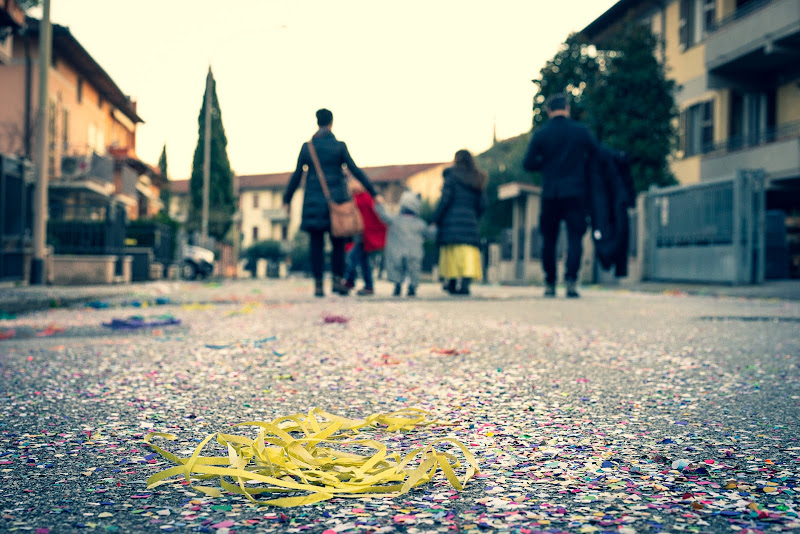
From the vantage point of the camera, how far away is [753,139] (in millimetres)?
21719

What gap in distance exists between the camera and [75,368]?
4.15 metres

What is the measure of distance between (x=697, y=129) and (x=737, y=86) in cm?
240

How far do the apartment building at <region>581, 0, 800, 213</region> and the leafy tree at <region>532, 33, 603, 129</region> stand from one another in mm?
859

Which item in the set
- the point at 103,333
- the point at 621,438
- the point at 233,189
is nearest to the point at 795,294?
the point at 103,333

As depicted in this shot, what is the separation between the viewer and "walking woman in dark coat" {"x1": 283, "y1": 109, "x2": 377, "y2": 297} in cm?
993

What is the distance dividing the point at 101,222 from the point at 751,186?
12.6 m

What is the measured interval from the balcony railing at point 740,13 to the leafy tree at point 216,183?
3297 centimetres

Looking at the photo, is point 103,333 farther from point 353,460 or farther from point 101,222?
point 101,222

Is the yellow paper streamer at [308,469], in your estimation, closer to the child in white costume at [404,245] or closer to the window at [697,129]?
the child in white costume at [404,245]

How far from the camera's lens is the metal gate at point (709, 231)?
14.5m

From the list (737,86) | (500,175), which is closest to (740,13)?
(737,86)

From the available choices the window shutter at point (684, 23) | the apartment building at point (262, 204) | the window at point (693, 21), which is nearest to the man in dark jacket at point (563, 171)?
the window at point (693, 21)

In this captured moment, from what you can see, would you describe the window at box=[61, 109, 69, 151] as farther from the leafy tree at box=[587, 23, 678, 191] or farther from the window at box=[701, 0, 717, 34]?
the window at box=[701, 0, 717, 34]

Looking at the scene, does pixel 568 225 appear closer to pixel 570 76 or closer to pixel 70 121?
pixel 570 76
